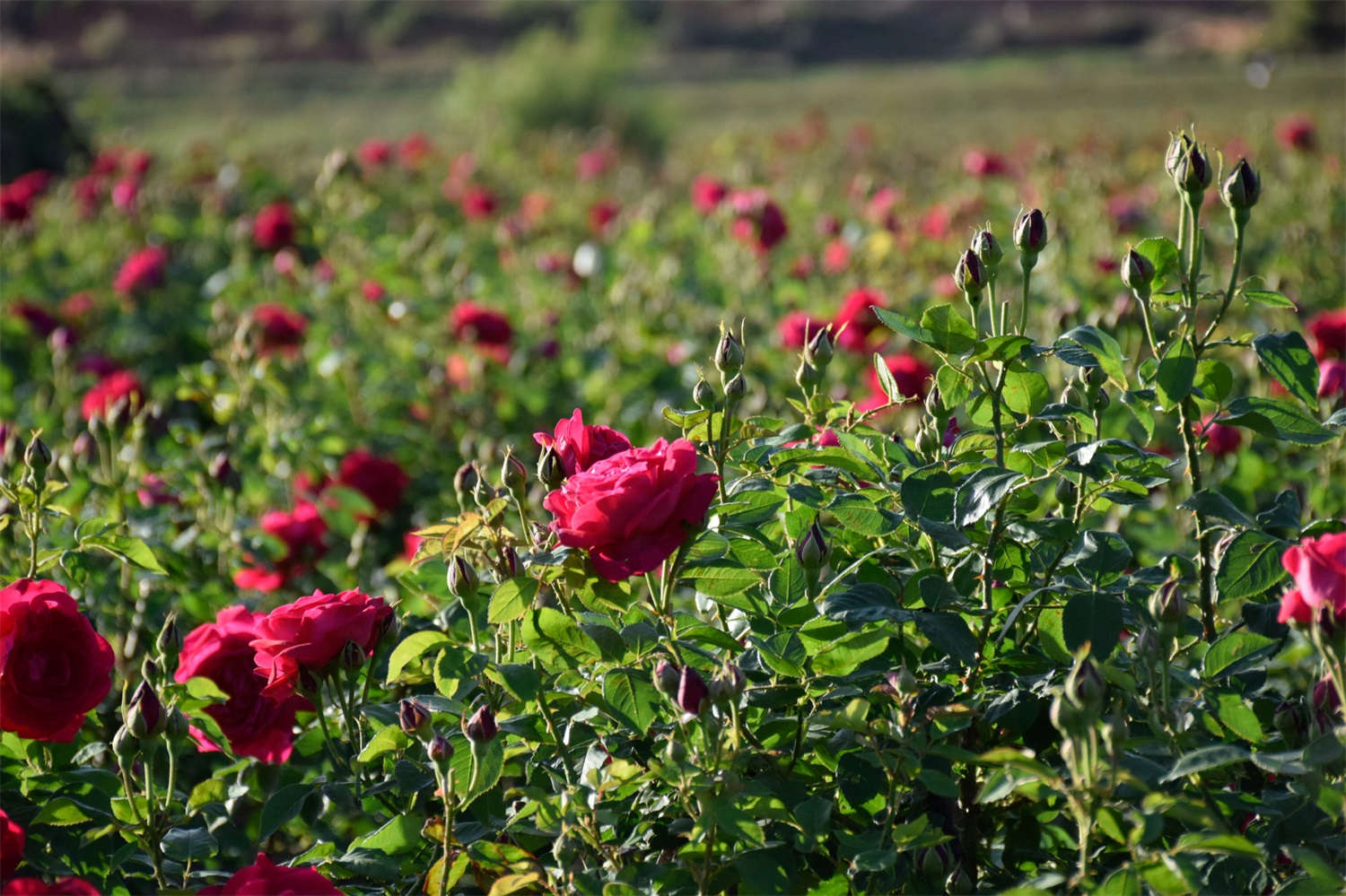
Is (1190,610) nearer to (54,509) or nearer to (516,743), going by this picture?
(516,743)

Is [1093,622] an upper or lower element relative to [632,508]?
lower

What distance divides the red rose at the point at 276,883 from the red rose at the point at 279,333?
2388mm

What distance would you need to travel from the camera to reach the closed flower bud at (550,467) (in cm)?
125

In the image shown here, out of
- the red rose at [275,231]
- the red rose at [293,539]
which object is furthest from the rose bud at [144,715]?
the red rose at [275,231]

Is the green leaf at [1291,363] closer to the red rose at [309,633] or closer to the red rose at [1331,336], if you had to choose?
the red rose at [309,633]

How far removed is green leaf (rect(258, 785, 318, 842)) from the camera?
4.29 ft

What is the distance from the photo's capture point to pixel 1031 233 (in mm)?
1290

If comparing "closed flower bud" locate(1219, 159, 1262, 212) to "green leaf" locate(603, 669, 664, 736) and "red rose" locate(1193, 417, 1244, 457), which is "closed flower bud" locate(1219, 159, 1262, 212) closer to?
"green leaf" locate(603, 669, 664, 736)

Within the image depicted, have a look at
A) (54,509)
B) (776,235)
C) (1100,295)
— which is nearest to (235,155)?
(776,235)

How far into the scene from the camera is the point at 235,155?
8586mm

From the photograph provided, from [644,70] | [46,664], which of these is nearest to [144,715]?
[46,664]

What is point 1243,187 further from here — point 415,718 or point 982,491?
point 415,718

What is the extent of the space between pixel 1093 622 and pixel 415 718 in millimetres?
631

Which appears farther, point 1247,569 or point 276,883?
point 1247,569
